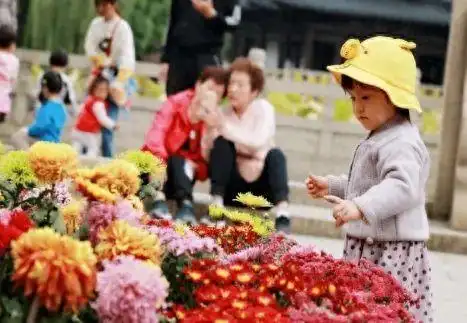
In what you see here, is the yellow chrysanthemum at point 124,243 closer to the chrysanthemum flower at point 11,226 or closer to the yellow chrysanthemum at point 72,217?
the chrysanthemum flower at point 11,226

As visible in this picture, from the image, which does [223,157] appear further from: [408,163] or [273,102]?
[273,102]

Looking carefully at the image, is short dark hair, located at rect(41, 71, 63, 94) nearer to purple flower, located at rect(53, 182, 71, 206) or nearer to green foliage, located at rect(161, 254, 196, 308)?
purple flower, located at rect(53, 182, 71, 206)

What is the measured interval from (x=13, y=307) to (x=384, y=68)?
1.91m

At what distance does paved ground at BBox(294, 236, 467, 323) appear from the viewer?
643 cm

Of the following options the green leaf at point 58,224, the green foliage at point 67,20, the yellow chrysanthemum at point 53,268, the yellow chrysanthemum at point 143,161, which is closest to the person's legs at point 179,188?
the yellow chrysanthemum at point 143,161

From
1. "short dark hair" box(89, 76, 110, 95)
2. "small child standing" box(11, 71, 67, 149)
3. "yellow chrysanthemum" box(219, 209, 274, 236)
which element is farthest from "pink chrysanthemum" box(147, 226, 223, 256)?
"short dark hair" box(89, 76, 110, 95)

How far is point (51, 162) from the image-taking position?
287 cm

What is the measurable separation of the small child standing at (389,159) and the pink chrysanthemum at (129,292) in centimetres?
157

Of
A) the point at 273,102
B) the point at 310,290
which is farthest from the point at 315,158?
the point at 310,290

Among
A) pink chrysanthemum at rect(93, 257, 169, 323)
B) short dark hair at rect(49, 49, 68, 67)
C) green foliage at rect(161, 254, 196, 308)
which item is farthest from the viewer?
short dark hair at rect(49, 49, 68, 67)

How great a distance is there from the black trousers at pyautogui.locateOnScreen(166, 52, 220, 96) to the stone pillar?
1.99 m

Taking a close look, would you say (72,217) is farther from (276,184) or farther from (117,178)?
(276,184)

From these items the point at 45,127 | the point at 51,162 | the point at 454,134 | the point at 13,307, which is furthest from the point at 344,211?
the point at 45,127

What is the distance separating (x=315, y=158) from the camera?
13141 millimetres
